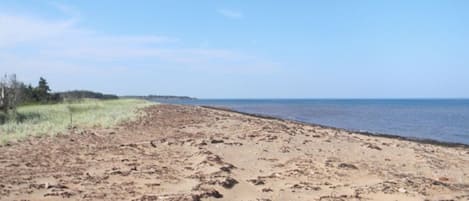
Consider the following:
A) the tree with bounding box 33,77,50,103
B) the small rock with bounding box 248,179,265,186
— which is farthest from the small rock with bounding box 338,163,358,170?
the tree with bounding box 33,77,50,103

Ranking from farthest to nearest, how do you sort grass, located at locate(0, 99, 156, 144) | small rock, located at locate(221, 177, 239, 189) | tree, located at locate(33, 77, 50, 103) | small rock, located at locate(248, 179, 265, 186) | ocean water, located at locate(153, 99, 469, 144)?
tree, located at locate(33, 77, 50, 103)
ocean water, located at locate(153, 99, 469, 144)
grass, located at locate(0, 99, 156, 144)
small rock, located at locate(248, 179, 265, 186)
small rock, located at locate(221, 177, 239, 189)

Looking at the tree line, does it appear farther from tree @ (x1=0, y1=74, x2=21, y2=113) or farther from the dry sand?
the dry sand

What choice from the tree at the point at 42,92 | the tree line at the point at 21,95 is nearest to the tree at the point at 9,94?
the tree line at the point at 21,95

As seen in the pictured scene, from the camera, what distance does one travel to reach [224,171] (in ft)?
35.7

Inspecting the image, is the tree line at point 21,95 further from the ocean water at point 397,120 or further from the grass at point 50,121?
the ocean water at point 397,120

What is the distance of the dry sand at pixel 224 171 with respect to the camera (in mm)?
8922

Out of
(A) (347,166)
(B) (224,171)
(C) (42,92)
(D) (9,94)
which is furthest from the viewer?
(C) (42,92)

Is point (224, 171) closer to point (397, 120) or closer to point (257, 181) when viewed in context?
point (257, 181)

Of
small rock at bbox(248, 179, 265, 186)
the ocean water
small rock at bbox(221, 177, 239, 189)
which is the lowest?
the ocean water

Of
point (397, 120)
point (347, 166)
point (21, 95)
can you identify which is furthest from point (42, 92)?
point (347, 166)

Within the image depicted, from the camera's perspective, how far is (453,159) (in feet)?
51.5

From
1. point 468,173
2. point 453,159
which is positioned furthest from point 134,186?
point 453,159

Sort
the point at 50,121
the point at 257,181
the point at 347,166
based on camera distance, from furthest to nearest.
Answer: the point at 50,121, the point at 347,166, the point at 257,181

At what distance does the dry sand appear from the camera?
29.3ft
